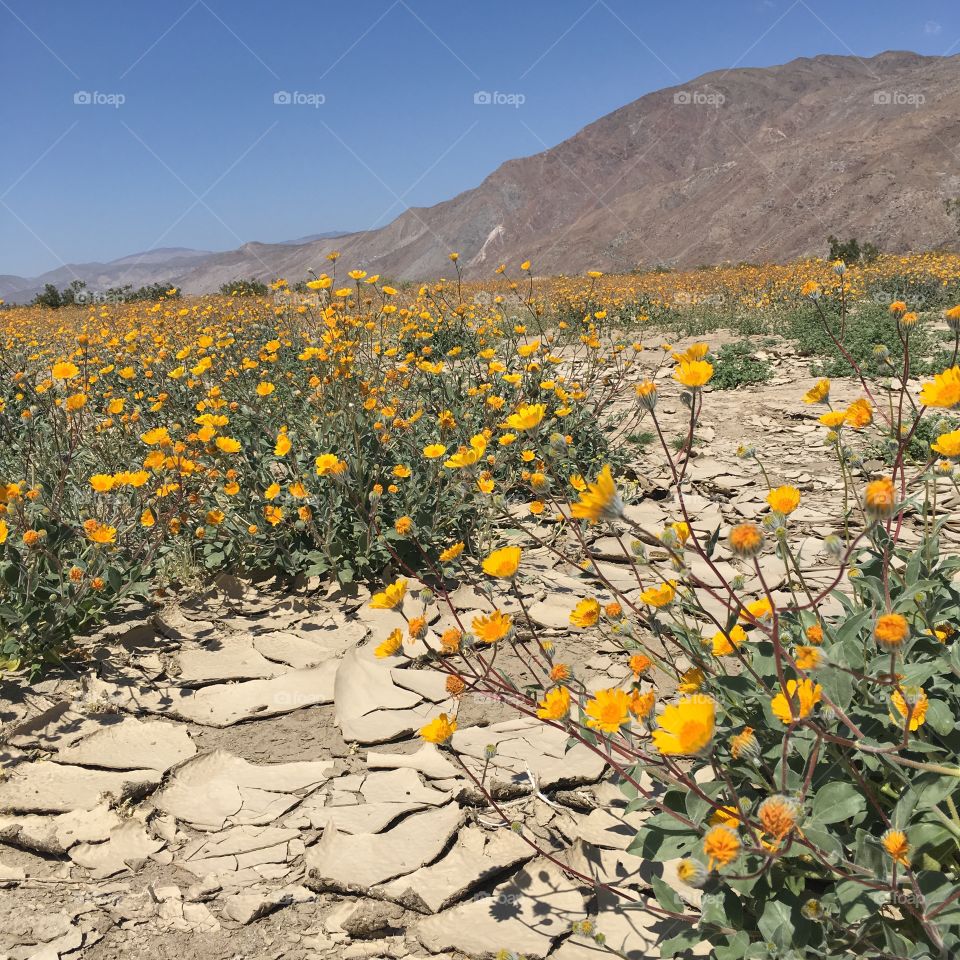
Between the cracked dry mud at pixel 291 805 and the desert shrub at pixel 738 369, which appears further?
the desert shrub at pixel 738 369

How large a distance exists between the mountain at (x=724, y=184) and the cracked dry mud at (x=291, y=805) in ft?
46.6

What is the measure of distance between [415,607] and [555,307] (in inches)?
330

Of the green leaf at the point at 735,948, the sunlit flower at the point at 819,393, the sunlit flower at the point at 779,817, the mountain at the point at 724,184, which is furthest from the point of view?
the mountain at the point at 724,184

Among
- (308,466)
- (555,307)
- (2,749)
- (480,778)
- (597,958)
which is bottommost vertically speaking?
(597,958)

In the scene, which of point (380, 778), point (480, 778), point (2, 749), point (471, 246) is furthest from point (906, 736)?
point (471, 246)

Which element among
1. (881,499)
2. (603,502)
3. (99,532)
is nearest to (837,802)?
(881,499)

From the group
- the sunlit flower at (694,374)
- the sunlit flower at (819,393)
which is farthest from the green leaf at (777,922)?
the sunlit flower at (819,393)

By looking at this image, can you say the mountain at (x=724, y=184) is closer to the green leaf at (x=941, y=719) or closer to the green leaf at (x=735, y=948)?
the green leaf at (x=941, y=719)

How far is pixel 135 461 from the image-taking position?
4.56 meters

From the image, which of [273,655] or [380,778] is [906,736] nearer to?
[380,778]

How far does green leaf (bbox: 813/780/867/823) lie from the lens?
4.16ft

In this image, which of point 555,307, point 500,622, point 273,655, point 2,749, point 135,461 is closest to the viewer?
point 500,622

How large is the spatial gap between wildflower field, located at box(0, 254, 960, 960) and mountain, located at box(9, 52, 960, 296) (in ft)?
41.1

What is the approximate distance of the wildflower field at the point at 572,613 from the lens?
130cm
